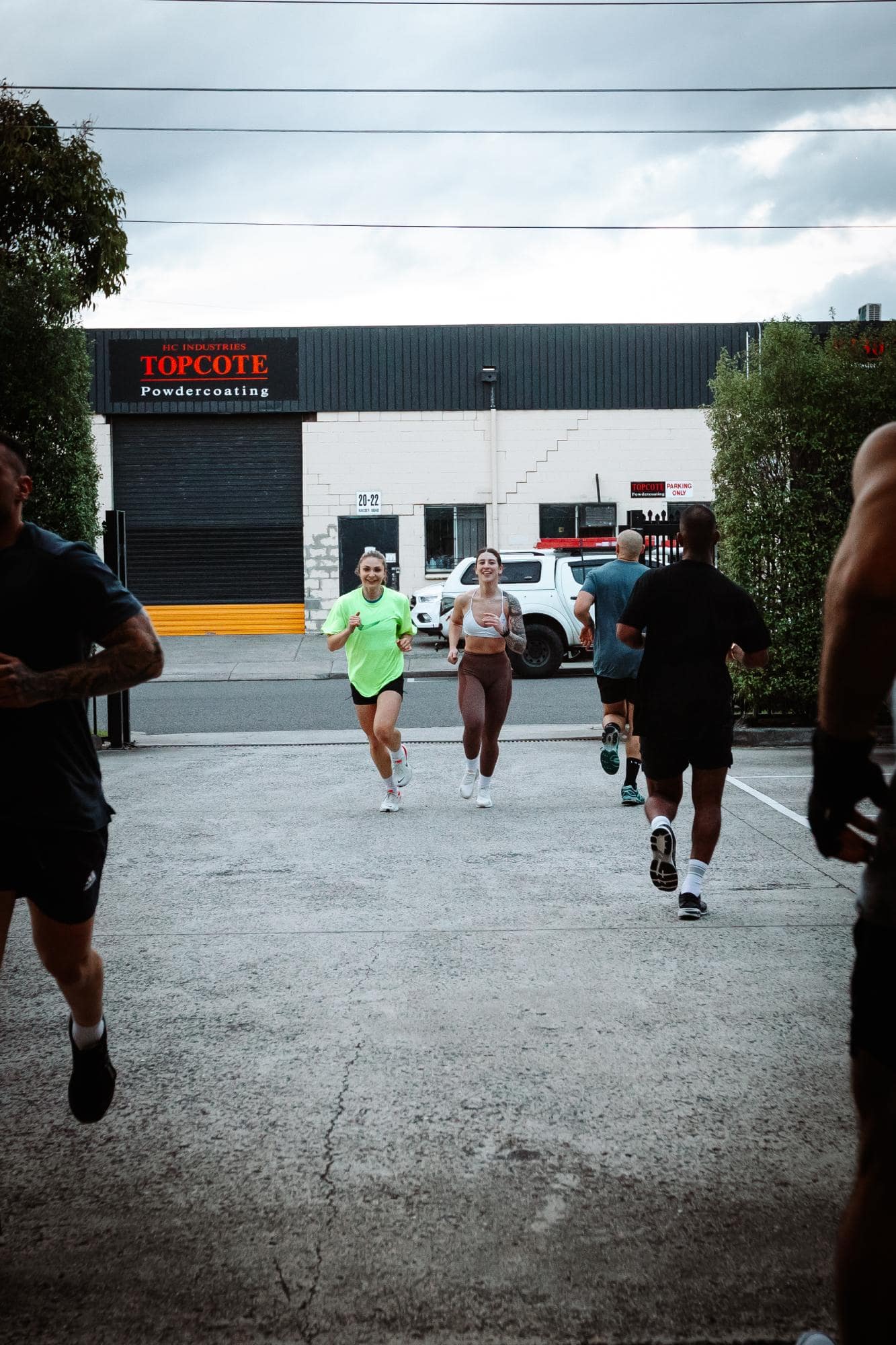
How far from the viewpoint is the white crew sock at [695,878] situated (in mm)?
6137

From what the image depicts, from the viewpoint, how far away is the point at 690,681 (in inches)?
238

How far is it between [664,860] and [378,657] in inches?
146

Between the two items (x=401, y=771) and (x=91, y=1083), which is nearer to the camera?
(x=91, y=1083)

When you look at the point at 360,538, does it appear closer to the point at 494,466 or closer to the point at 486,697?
the point at 494,466

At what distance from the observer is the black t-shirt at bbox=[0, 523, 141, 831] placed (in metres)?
3.25

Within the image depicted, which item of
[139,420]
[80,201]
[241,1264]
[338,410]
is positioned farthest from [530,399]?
[241,1264]

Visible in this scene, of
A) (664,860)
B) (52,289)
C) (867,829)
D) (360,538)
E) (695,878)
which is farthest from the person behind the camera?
(360,538)

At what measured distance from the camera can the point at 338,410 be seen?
2908cm

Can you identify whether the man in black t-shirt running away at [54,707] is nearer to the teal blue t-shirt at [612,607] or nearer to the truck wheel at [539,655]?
the teal blue t-shirt at [612,607]

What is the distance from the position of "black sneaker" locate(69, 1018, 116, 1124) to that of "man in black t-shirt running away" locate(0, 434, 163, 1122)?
8.7 inches

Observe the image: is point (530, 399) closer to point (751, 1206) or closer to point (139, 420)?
point (139, 420)

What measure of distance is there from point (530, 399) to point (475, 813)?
21.2 metres

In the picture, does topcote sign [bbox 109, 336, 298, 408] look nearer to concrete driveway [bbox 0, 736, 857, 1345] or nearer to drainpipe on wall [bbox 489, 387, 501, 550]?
drainpipe on wall [bbox 489, 387, 501, 550]

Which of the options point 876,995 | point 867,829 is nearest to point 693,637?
point 867,829
